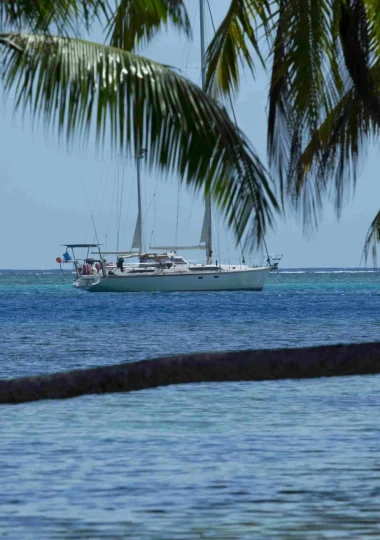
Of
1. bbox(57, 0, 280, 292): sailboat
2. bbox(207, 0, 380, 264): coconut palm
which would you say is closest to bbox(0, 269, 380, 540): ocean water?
bbox(207, 0, 380, 264): coconut palm

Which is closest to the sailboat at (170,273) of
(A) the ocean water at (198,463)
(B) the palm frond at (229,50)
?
(A) the ocean water at (198,463)

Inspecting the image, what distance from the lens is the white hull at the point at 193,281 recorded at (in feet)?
282

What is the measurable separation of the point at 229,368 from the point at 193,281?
80114mm

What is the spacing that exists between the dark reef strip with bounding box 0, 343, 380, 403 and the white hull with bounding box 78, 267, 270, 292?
78.5m

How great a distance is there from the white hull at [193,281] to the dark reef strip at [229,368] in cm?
7845

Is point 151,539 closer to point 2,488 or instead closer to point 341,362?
point 2,488

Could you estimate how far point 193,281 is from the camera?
3410 inches

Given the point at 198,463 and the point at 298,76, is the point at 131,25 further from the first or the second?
the point at 198,463

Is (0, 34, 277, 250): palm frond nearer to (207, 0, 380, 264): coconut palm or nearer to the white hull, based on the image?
(207, 0, 380, 264): coconut palm

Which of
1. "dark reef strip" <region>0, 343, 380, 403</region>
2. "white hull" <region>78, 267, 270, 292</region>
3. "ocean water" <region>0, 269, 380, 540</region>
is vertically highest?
"dark reef strip" <region>0, 343, 380, 403</region>

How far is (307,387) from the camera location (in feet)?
80.9

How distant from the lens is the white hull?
282 feet

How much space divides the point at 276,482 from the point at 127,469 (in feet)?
6.23

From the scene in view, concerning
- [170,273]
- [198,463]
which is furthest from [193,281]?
[198,463]
